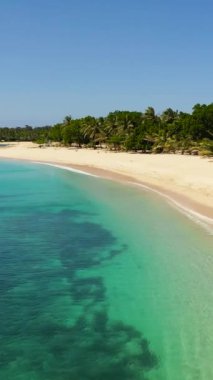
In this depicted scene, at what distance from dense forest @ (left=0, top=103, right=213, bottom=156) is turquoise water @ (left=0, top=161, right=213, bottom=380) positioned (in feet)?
115

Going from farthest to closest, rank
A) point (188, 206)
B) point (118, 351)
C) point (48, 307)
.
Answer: point (188, 206)
point (48, 307)
point (118, 351)

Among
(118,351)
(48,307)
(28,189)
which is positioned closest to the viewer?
(118,351)

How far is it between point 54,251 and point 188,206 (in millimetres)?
11603

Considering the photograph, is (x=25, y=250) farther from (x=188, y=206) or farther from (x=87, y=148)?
(x=87, y=148)

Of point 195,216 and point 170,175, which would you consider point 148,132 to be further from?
point 195,216

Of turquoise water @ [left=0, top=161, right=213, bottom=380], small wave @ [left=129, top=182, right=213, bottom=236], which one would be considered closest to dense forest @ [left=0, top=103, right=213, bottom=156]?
small wave @ [left=129, top=182, right=213, bottom=236]

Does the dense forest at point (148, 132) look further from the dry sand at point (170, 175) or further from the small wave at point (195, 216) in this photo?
the small wave at point (195, 216)

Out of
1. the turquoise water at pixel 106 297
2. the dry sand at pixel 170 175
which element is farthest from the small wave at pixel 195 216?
the turquoise water at pixel 106 297

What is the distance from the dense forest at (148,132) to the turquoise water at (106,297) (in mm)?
35030

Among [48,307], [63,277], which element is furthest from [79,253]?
[48,307]

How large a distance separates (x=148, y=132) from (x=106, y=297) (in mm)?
60696

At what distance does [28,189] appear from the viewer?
43.9 m

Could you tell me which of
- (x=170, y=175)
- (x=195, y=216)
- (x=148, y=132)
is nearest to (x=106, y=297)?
(x=195, y=216)

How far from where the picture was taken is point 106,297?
15.1m
